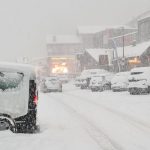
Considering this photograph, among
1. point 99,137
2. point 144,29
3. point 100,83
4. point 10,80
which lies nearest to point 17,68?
point 10,80

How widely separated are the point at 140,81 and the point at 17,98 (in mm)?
17550

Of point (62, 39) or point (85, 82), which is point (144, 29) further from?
point (62, 39)

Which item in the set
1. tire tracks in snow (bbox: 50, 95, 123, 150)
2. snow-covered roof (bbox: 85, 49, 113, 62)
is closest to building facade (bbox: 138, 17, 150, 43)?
snow-covered roof (bbox: 85, 49, 113, 62)

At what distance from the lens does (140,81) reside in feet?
86.9

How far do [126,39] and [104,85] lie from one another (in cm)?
5221

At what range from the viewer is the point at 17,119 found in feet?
32.6

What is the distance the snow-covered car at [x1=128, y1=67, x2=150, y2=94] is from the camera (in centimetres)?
2633

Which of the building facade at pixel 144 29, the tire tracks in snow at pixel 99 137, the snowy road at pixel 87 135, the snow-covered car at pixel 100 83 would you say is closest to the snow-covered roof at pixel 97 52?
the building facade at pixel 144 29

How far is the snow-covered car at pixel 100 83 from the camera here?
117ft

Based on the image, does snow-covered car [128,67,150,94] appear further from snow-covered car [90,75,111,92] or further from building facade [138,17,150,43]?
building facade [138,17,150,43]

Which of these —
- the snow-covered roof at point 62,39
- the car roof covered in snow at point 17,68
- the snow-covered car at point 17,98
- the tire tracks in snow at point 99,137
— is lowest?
the tire tracks in snow at point 99,137

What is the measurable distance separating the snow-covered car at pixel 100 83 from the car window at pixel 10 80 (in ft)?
84.6

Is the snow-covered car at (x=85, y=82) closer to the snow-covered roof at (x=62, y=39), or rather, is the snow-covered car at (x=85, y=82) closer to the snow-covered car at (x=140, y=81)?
the snow-covered car at (x=140, y=81)

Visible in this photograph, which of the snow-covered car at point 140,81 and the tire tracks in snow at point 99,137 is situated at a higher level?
the snow-covered car at point 140,81
